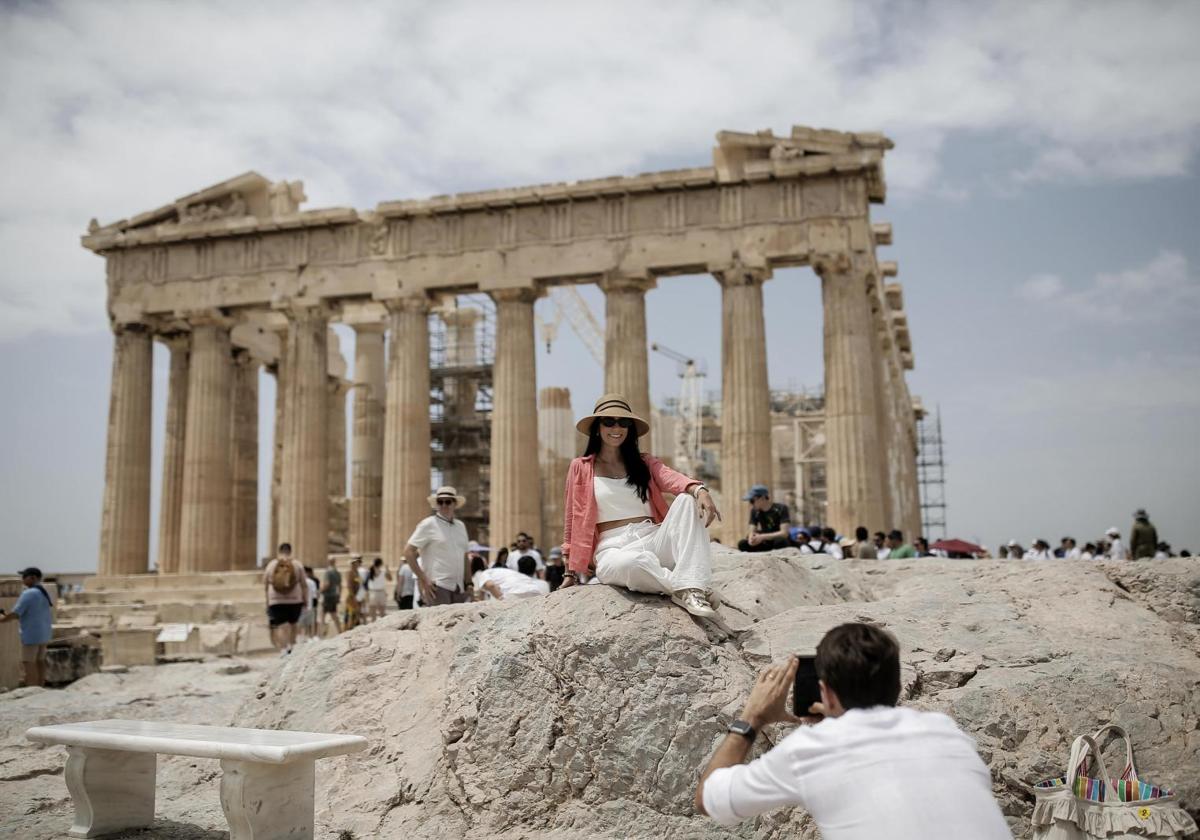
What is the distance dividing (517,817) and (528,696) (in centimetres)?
64

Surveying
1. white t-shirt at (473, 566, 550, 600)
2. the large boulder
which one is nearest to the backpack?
white t-shirt at (473, 566, 550, 600)

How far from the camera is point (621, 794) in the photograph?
19.7ft

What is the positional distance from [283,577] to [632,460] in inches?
371

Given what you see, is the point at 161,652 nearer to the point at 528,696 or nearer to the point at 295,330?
the point at 295,330

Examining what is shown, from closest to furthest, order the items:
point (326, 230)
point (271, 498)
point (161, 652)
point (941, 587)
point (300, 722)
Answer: point (300, 722)
point (941, 587)
point (161, 652)
point (326, 230)
point (271, 498)

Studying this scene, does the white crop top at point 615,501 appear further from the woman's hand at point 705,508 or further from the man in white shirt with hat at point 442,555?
the man in white shirt with hat at point 442,555

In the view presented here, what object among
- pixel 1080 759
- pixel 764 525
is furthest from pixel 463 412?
Result: pixel 1080 759

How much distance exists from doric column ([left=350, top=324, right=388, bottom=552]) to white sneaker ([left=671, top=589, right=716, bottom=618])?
988 inches

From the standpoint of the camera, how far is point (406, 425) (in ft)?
94.2

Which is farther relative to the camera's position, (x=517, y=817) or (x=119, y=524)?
(x=119, y=524)

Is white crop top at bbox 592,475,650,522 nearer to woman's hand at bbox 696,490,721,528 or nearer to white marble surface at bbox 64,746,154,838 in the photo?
woman's hand at bbox 696,490,721,528

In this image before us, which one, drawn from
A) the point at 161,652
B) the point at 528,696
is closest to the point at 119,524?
the point at 161,652

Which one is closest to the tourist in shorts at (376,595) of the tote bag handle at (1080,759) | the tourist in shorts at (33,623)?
the tourist in shorts at (33,623)

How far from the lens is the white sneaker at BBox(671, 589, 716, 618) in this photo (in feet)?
20.5
